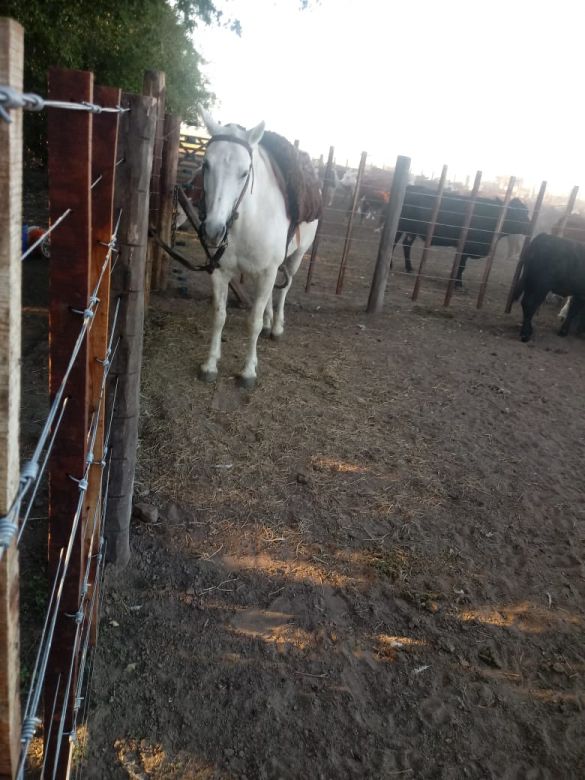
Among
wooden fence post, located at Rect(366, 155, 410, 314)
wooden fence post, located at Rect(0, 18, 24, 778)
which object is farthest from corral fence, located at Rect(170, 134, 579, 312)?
wooden fence post, located at Rect(0, 18, 24, 778)

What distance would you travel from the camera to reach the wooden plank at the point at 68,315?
3.91 ft

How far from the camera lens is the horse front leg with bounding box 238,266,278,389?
185 inches

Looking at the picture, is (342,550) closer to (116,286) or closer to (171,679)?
(171,679)

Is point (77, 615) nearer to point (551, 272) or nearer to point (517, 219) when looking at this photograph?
point (551, 272)

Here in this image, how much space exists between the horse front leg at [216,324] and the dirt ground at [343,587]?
18 centimetres

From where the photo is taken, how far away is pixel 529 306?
7398 millimetres

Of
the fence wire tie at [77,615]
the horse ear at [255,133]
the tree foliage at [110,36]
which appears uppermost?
the tree foliage at [110,36]

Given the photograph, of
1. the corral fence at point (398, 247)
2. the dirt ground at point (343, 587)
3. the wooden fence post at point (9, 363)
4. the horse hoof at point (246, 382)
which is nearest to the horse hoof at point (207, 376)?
the dirt ground at point (343, 587)

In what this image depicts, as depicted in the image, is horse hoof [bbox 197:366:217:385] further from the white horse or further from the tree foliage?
the tree foliage

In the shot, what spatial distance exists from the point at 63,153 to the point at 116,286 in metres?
1.20

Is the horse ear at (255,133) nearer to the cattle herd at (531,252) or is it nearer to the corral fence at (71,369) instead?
the corral fence at (71,369)

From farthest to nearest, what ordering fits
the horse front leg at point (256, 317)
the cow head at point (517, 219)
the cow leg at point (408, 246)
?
the cow leg at point (408, 246) < the cow head at point (517, 219) < the horse front leg at point (256, 317)

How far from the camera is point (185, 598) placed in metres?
2.65

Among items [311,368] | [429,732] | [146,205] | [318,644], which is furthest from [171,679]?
[311,368]
